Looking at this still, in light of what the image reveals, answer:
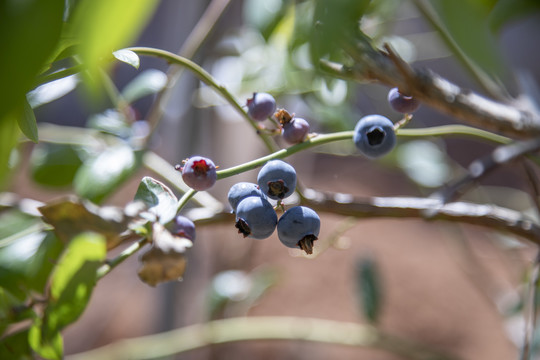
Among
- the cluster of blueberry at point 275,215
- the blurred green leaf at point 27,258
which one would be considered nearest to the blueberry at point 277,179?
the cluster of blueberry at point 275,215

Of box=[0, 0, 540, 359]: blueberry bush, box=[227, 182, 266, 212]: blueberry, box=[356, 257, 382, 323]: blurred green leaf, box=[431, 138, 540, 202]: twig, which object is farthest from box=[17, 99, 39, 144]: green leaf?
box=[356, 257, 382, 323]: blurred green leaf

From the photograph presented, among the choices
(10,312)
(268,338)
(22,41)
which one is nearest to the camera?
(22,41)

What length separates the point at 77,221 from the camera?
0.36 metres

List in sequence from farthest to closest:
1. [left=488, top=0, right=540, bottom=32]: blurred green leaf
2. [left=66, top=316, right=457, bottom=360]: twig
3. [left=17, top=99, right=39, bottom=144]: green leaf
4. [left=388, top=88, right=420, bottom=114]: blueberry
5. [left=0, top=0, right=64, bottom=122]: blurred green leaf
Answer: [left=66, top=316, right=457, bottom=360]: twig → [left=488, top=0, right=540, bottom=32]: blurred green leaf → [left=388, top=88, right=420, bottom=114]: blueberry → [left=17, top=99, right=39, bottom=144]: green leaf → [left=0, top=0, right=64, bottom=122]: blurred green leaf

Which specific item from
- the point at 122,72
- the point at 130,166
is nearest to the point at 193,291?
the point at 130,166

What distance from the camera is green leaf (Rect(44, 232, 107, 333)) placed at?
0.32 m

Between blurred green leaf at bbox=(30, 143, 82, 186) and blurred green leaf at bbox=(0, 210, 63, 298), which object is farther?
blurred green leaf at bbox=(30, 143, 82, 186)

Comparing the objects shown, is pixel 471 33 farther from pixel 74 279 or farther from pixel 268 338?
pixel 268 338

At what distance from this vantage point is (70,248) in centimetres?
33

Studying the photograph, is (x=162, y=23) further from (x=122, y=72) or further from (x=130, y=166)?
(x=130, y=166)

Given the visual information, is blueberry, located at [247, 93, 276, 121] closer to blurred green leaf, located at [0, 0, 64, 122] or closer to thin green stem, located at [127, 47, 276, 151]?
thin green stem, located at [127, 47, 276, 151]

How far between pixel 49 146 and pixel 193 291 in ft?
2.43

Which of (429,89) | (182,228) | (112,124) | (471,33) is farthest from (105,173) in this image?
(471,33)

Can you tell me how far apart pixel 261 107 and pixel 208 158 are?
0.10m
